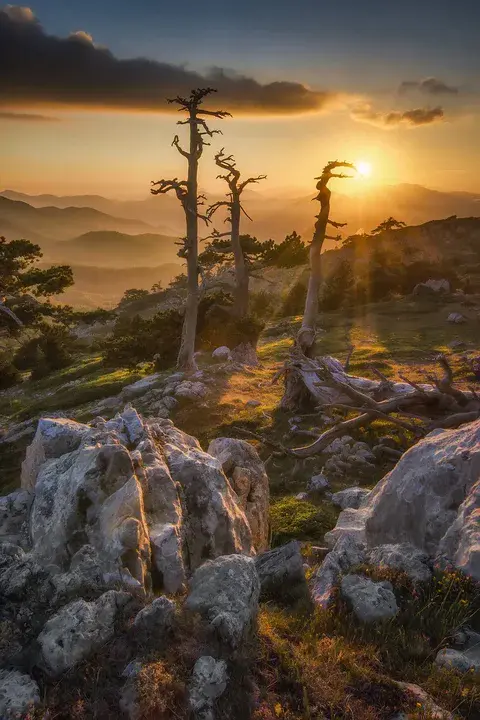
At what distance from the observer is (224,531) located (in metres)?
8.22

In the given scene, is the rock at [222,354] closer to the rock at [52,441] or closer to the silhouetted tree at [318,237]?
the silhouetted tree at [318,237]

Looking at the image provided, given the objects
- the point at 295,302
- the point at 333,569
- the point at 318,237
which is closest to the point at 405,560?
the point at 333,569

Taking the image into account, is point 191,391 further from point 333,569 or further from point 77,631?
point 77,631

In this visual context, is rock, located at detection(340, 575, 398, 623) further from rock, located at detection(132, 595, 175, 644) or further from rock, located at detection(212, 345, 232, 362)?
rock, located at detection(212, 345, 232, 362)

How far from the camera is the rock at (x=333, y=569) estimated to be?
712cm

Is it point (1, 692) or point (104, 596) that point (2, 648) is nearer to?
point (1, 692)

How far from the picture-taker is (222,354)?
3309cm

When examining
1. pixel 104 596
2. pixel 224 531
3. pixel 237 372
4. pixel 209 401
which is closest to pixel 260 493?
pixel 224 531

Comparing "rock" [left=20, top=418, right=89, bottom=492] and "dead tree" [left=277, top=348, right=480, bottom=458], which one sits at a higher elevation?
"rock" [left=20, top=418, right=89, bottom=492]

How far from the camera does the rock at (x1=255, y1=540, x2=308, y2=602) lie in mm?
7403

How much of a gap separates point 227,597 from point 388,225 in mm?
96519

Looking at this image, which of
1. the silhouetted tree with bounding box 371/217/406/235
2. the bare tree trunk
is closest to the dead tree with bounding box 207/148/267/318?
the bare tree trunk

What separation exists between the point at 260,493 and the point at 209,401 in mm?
12877

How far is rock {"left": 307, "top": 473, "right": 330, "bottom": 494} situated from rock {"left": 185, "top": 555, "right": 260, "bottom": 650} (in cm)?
916
